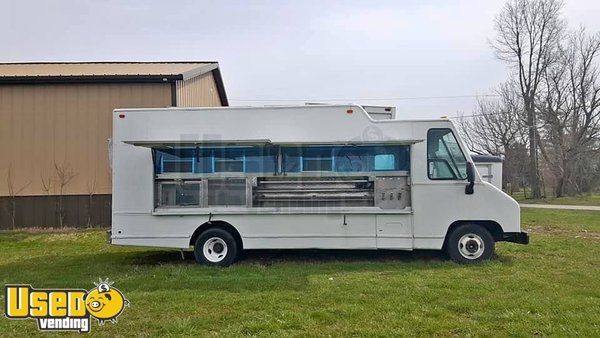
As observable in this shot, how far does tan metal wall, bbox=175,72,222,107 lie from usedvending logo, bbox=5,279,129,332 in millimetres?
10669

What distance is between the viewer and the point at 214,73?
21.3m

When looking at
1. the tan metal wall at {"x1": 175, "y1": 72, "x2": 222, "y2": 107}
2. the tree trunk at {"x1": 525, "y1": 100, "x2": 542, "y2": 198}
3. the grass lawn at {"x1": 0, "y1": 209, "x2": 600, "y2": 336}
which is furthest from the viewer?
the tree trunk at {"x1": 525, "y1": 100, "x2": 542, "y2": 198}

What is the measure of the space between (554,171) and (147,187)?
130ft

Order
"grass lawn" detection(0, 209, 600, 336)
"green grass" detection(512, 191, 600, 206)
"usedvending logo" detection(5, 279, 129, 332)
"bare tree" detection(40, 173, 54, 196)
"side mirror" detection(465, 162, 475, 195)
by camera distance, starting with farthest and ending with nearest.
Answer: "green grass" detection(512, 191, 600, 206)
"bare tree" detection(40, 173, 54, 196)
"side mirror" detection(465, 162, 475, 195)
"grass lawn" detection(0, 209, 600, 336)
"usedvending logo" detection(5, 279, 129, 332)

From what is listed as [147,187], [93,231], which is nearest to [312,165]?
[147,187]

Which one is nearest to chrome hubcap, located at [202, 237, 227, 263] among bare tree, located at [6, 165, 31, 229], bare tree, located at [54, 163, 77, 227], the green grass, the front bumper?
the front bumper

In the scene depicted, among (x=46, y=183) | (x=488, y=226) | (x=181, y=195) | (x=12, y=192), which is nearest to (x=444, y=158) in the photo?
(x=488, y=226)

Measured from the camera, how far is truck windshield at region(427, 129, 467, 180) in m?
8.39

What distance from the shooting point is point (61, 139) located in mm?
14602

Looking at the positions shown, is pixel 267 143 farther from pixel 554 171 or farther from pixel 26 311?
pixel 554 171

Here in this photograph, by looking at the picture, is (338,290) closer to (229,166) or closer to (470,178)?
(229,166)

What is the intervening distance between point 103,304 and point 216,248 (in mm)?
3494

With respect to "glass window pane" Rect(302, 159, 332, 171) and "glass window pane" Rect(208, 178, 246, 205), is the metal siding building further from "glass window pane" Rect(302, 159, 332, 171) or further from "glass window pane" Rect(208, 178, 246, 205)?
"glass window pane" Rect(302, 159, 332, 171)

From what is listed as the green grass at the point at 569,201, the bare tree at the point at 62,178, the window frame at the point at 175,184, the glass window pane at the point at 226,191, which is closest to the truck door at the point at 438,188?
the glass window pane at the point at 226,191
